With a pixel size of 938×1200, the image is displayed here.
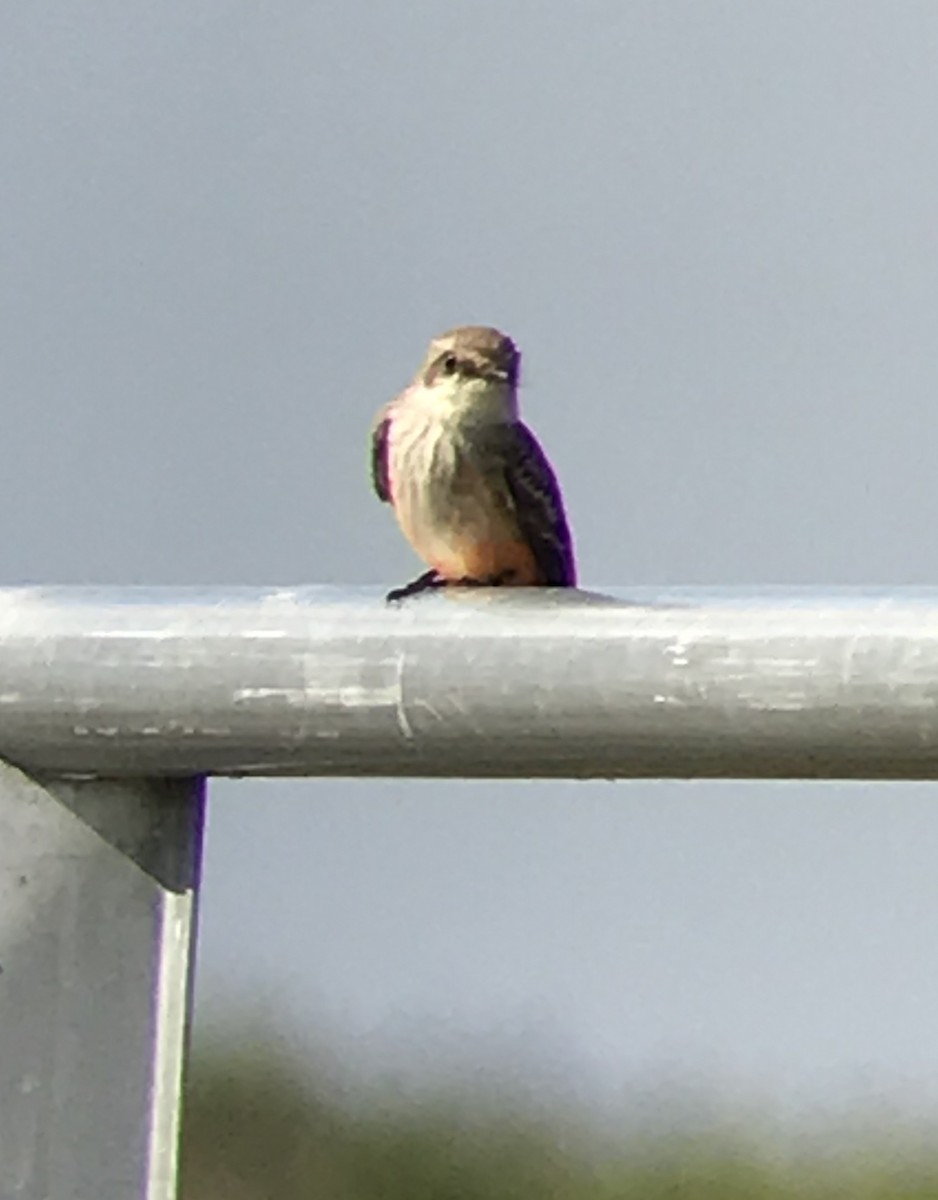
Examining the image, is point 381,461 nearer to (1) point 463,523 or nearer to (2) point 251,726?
(1) point 463,523

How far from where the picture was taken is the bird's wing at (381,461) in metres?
4.34

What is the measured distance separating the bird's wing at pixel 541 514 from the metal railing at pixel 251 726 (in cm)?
282

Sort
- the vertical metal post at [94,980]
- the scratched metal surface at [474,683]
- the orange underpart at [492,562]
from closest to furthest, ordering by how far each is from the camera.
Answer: the scratched metal surface at [474,683]
the vertical metal post at [94,980]
the orange underpart at [492,562]

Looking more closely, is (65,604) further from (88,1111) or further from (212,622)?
(88,1111)

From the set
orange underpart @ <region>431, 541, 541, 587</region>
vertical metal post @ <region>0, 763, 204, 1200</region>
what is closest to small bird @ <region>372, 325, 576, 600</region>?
orange underpart @ <region>431, 541, 541, 587</region>

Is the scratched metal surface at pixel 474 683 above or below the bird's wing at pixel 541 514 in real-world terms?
below

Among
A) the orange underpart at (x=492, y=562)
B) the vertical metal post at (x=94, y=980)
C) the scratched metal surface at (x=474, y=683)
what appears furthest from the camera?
the orange underpart at (x=492, y=562)

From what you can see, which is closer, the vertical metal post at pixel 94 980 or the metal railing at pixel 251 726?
the metal railing at pixel 251 726

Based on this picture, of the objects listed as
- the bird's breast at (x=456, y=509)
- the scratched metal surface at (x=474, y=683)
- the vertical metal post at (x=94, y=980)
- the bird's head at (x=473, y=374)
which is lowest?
the vertical metal post at (x=94, y=980)

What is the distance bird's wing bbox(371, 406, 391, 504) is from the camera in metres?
4.34

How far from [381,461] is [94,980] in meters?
3.11

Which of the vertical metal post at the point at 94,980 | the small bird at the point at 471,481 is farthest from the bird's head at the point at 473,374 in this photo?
the vertical metal post at the point at 94,980

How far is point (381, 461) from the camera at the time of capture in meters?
4.37

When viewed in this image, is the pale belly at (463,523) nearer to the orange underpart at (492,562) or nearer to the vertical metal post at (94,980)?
the orange underpart at (492,562)
